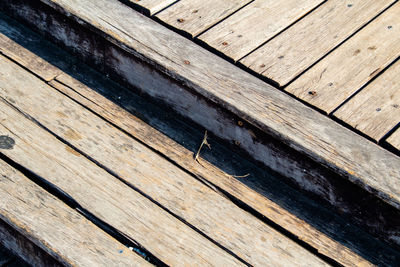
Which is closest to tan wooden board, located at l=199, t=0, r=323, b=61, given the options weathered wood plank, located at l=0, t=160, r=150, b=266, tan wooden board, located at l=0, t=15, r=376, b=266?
tan wooden board, located at l=0, t=15, r=376, b=266

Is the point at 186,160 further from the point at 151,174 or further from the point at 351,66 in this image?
the point at 351,66

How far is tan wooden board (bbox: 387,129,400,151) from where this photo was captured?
6.51 feet

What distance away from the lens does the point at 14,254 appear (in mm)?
1954

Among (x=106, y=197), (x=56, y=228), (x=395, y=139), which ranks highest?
(x=395, y=139)

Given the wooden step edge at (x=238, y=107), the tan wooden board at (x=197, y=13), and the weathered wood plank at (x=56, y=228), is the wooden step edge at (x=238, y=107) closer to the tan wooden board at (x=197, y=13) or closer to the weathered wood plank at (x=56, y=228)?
the tan wooden board at (x=197, y=13)

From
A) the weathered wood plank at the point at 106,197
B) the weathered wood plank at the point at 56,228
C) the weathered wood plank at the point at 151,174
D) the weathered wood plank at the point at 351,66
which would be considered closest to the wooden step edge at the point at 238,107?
the weathered wood plank at the point at 351,66

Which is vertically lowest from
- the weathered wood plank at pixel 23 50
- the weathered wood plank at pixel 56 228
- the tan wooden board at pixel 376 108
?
the weathered wood plank at pixel 56 228

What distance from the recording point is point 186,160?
2100mm

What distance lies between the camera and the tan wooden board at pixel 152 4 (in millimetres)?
2434

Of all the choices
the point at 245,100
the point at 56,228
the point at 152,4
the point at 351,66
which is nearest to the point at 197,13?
the point at 152,4

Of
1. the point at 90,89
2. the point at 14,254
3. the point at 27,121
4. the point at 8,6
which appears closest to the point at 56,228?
the point at 14,254

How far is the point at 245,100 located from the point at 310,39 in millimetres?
568

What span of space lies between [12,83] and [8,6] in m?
0.51

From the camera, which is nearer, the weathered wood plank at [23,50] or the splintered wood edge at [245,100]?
the splintered wood edge at [245,100]
